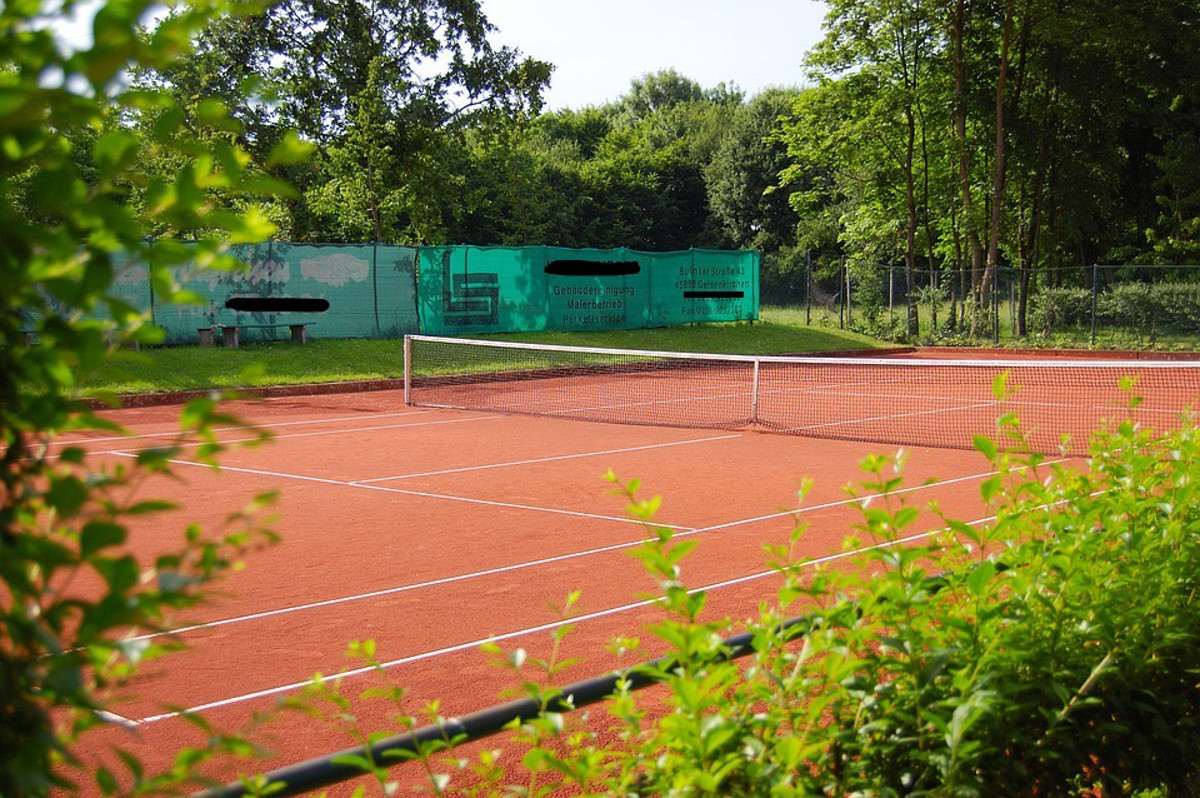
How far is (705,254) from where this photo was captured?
110 ft

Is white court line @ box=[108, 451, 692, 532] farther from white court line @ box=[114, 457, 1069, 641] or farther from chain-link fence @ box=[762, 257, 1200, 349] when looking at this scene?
chain-link fence @ box=[762, 257, 1200, 349]

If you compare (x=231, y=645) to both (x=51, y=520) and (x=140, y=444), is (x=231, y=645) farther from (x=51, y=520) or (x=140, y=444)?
(x=140, y=444)

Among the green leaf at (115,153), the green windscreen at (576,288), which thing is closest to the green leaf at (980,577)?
the green leaf at (115,153)

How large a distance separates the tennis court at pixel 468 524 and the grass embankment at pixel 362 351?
4.89ft

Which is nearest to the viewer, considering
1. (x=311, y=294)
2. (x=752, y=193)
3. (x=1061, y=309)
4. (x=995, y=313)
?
(x=311, y=294)

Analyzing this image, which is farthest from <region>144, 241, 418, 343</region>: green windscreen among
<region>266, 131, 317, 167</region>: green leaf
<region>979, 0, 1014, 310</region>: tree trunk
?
<region>266, 131, 317, 167</region>: green leaf

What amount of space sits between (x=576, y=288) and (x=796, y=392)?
418 inches

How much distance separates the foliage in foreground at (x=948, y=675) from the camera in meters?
1.96

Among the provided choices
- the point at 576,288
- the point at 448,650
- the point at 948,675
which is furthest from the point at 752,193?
the point at 948,675

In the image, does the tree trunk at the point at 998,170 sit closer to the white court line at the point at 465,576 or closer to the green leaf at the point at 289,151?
the white court line at the point at 465,576

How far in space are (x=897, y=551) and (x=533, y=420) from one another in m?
14.7

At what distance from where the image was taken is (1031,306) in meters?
33.5

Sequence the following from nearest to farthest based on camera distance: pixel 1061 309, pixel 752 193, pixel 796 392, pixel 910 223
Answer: pixel 796 392
pixel 1061 309
pixel 910 223
pixel 752 193

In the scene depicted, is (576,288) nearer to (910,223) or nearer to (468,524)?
(910,223)
